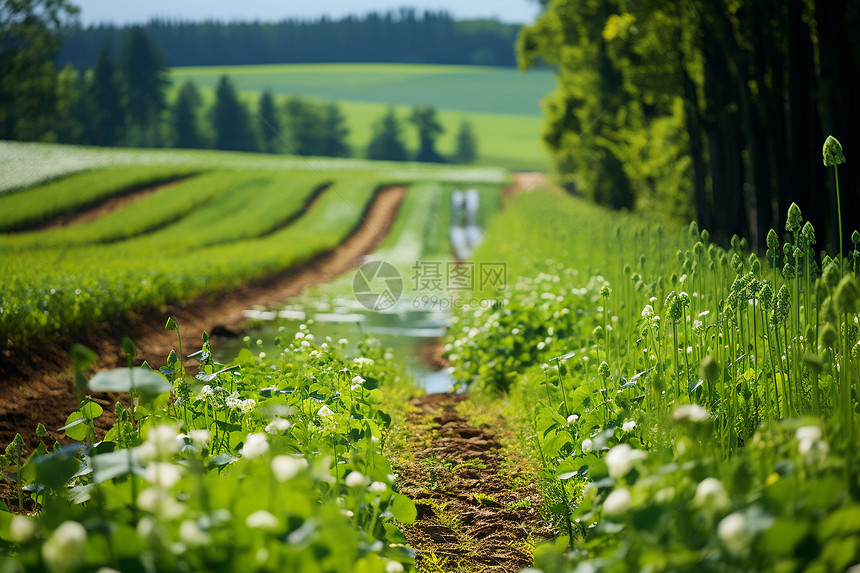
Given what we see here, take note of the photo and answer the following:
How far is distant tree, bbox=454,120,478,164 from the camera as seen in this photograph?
43188 mm

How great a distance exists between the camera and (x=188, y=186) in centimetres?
3092

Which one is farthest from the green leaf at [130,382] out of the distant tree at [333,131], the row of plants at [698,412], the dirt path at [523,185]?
the distant tree at [333,131]

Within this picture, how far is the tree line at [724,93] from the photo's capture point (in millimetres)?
7801

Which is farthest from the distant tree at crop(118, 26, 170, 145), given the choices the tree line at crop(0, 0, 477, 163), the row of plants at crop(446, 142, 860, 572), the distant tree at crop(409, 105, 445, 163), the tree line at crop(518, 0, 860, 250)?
the row of plants at crop(446, 142, 860, 572)

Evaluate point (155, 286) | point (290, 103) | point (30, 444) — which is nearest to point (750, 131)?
point (155, 286)

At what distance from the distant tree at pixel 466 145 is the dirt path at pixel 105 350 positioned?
94.4ft

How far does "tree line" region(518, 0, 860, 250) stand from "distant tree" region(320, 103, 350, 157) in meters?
19.7

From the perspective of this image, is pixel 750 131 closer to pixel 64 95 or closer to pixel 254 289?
pixel 254 289

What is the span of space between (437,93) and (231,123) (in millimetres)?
31808

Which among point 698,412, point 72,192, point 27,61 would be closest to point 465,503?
point 698,412

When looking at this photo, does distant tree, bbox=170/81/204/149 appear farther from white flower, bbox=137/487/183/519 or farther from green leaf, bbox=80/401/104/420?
white flower, bbox=137/487/183/519

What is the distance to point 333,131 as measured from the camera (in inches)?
1660

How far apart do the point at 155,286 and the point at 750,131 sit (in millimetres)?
9010

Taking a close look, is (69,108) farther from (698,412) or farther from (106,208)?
(698,412)
